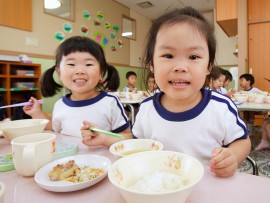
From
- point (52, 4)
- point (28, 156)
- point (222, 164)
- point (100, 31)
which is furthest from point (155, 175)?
point (100, 31)

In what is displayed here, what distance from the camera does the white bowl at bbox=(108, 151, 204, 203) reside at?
1.11ft

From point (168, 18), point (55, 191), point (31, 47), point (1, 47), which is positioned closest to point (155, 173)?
point (55, 191)

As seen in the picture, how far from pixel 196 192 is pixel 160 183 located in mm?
77

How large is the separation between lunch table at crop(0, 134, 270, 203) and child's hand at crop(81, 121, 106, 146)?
26 cm

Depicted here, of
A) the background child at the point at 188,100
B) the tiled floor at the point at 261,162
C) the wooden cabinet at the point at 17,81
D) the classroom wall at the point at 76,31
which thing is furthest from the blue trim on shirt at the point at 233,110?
the wooden cabinet at the point at 17,81

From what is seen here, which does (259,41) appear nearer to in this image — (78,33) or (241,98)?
(241,98)

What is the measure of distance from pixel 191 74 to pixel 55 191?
495mm

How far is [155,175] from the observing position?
17.7 inches

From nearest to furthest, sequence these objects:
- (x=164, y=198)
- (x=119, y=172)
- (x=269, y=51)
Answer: (x=164, y=198)
(x=119, y=172)
(x=269, y=51)

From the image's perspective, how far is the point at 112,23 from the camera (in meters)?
6.25

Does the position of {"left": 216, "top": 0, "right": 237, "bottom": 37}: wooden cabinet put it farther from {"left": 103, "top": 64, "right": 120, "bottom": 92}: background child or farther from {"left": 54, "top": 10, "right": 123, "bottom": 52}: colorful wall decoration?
{"left": 103, "top": 64, "right": 120, "bottom": 92}: background child

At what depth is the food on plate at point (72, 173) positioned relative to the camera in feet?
1.60

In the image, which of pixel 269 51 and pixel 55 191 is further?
pixel 269 51

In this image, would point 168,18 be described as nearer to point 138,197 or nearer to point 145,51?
point 145,51
